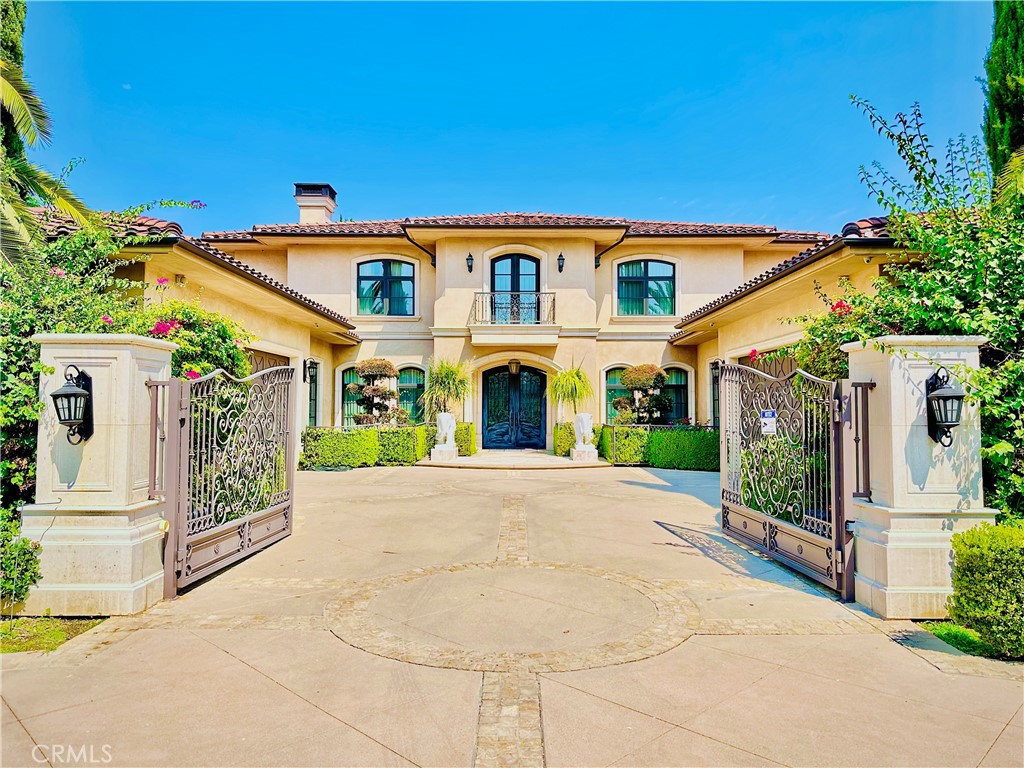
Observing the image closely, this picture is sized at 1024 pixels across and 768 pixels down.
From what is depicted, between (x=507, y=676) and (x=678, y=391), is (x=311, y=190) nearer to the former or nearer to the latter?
(x=678, y=391)

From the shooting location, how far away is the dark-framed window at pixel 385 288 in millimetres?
17797

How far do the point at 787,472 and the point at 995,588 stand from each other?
2246 mm

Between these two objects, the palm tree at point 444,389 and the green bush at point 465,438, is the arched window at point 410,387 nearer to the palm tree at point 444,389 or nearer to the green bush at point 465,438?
the palm tree at point 444,389

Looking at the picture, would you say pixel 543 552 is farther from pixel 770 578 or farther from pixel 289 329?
pixel 289 329

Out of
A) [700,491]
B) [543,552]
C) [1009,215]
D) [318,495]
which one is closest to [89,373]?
[543,552]

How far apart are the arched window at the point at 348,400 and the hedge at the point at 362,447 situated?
138 inches

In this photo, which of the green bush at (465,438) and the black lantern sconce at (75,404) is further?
the green bush at (465,438)

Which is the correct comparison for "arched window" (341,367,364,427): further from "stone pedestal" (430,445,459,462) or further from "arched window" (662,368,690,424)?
"arched window" (662,368,690,424)

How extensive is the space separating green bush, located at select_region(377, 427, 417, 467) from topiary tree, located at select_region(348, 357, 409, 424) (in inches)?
55.2

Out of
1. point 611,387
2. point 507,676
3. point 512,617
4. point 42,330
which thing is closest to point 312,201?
point 611,387

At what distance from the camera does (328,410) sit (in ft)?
56.5

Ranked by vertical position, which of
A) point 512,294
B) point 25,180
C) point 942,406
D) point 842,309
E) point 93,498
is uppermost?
point 512,294

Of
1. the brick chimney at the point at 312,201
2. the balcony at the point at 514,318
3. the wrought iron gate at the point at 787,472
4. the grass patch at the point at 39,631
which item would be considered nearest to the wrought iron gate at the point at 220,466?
the grass patch at the point at 39,631

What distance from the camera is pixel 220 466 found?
556 centimetres
